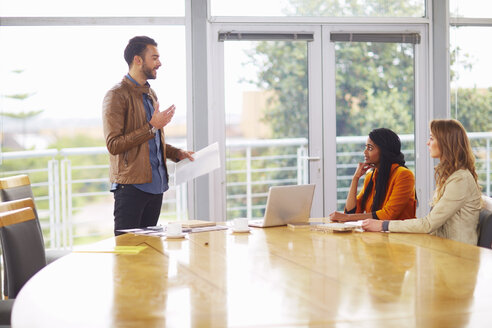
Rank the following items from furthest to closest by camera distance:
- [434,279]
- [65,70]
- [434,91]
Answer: [65,70] < [434,91] < [434,279]

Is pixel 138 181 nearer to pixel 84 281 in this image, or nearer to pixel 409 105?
pixel 84 281

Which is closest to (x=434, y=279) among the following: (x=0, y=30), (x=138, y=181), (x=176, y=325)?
(x=176, y=325)

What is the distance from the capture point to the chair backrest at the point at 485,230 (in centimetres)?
282

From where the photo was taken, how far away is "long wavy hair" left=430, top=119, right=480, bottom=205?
304 cm

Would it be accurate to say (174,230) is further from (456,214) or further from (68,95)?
(68,95)

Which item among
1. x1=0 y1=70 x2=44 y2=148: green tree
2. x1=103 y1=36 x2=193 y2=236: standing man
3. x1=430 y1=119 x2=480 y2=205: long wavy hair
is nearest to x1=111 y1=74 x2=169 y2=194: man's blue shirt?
x1=103 y1=36 x2=193 y2=236: standing man

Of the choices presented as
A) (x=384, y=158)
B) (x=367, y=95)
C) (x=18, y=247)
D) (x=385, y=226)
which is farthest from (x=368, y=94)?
(x=18, y=247)

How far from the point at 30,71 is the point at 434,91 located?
3.46 m

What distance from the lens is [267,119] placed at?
5332 millimetres

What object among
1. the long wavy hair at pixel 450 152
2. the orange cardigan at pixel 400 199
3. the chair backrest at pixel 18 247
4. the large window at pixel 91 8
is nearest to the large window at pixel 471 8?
the large window at pixel 91 8

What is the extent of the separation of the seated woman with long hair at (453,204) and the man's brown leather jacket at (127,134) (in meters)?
1.35

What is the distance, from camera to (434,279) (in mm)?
2006

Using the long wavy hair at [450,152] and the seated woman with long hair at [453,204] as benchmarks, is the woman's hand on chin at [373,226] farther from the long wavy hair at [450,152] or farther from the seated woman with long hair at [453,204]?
the long wavy hair at [450,152]

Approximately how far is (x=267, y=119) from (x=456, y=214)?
8.44ft
